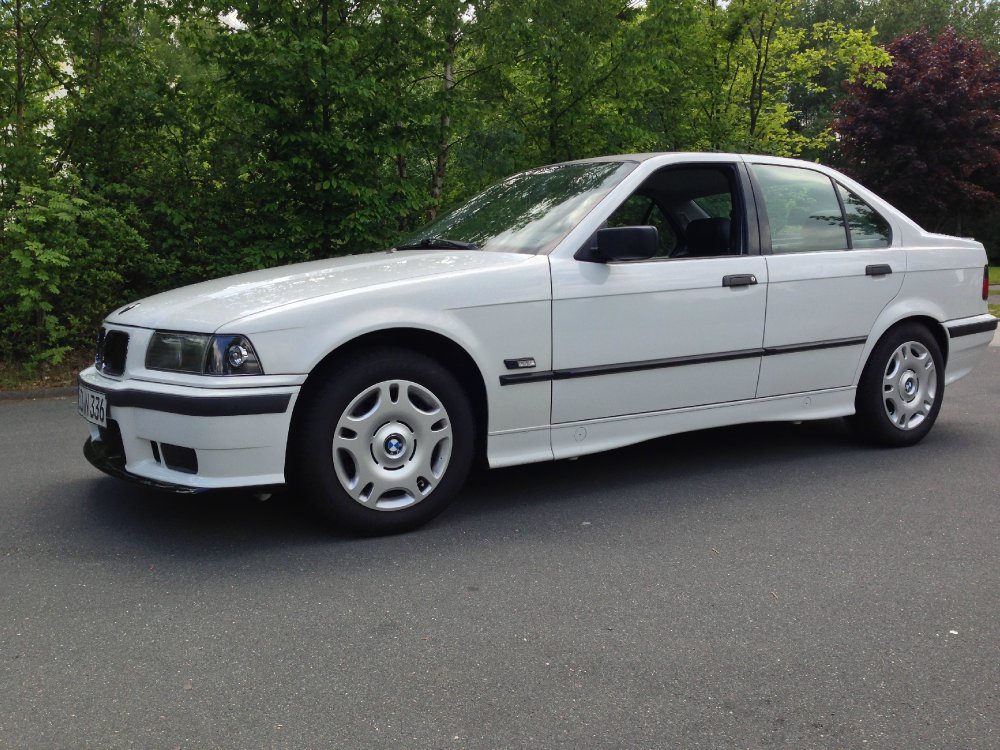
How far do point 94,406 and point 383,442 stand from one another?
1248 millimetres

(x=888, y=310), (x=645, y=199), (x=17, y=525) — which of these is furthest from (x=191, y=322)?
(x=888, y=310)

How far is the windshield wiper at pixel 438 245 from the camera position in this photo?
4.75 meters

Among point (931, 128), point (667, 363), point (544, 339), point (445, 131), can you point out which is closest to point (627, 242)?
point (544, 339)

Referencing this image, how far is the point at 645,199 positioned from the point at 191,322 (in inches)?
109

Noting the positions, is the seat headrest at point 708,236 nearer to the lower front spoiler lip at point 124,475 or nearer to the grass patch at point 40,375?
the lower front spoiler lip at point 124,475

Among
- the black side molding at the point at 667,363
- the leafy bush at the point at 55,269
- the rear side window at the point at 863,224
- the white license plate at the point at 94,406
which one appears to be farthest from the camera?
the leafy bush at the point at 55,269

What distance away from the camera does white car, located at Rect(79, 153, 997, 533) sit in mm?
3752

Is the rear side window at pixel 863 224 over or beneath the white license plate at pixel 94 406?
over

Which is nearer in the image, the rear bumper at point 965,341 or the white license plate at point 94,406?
the white license plate at point 94,406

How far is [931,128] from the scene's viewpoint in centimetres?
2761

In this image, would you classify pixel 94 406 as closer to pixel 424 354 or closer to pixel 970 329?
pixel 424 354

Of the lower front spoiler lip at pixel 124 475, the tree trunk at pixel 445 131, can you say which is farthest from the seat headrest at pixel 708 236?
the tree trunk at pixel 445 131

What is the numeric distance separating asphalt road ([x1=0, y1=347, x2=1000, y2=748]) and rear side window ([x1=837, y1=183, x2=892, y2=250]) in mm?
1303

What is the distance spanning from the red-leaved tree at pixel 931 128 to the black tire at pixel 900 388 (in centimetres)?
2398
